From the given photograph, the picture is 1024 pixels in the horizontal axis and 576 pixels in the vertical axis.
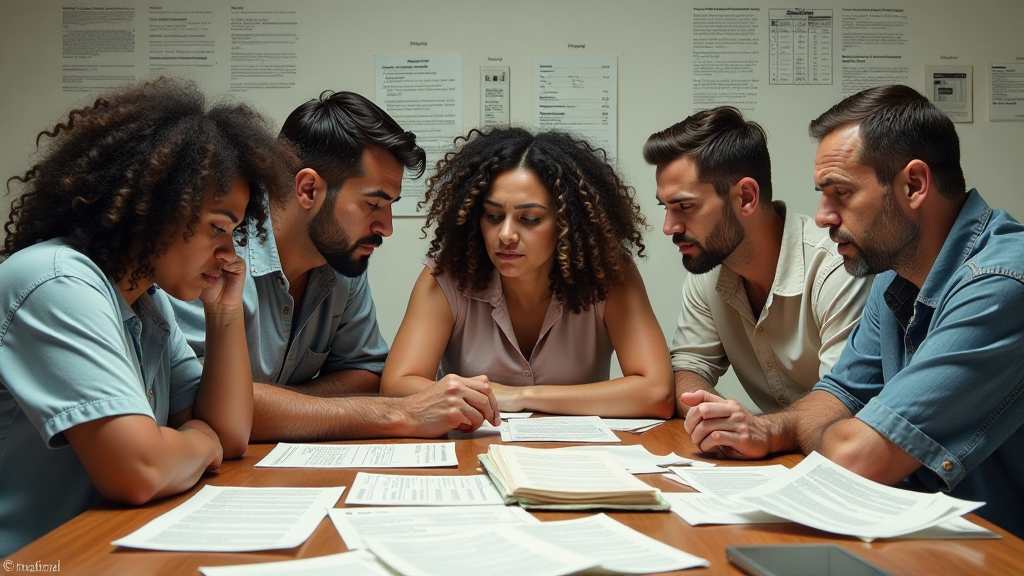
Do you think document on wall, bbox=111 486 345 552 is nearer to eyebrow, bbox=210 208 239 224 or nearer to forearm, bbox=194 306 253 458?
forearm, bbox=194 306 253 458

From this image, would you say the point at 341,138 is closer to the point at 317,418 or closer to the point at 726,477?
the point at 317,418

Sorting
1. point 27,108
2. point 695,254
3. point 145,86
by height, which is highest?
point 27,108

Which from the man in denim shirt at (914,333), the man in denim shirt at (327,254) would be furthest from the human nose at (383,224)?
the man in denim shirt at (914,333)

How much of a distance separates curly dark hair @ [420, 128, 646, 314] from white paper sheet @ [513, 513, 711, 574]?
4.00ft

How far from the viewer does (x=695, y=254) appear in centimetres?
231

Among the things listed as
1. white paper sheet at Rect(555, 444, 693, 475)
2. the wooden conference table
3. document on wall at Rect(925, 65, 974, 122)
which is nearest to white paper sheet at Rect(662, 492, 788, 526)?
the wooden conference table

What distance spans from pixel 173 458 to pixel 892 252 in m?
1.34

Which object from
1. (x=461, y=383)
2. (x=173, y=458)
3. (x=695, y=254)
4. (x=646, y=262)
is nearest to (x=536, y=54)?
(x=646, y=262)

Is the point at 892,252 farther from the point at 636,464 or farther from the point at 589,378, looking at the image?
the point at 589,378

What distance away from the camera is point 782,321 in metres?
2.17

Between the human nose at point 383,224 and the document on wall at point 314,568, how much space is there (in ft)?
4.71

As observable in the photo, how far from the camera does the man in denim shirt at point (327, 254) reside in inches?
78.6

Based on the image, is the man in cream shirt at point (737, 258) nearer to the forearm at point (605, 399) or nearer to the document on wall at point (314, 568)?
the forearm at point (605, 399)

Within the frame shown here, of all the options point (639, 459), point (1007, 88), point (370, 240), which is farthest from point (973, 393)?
point (1007, 88)
